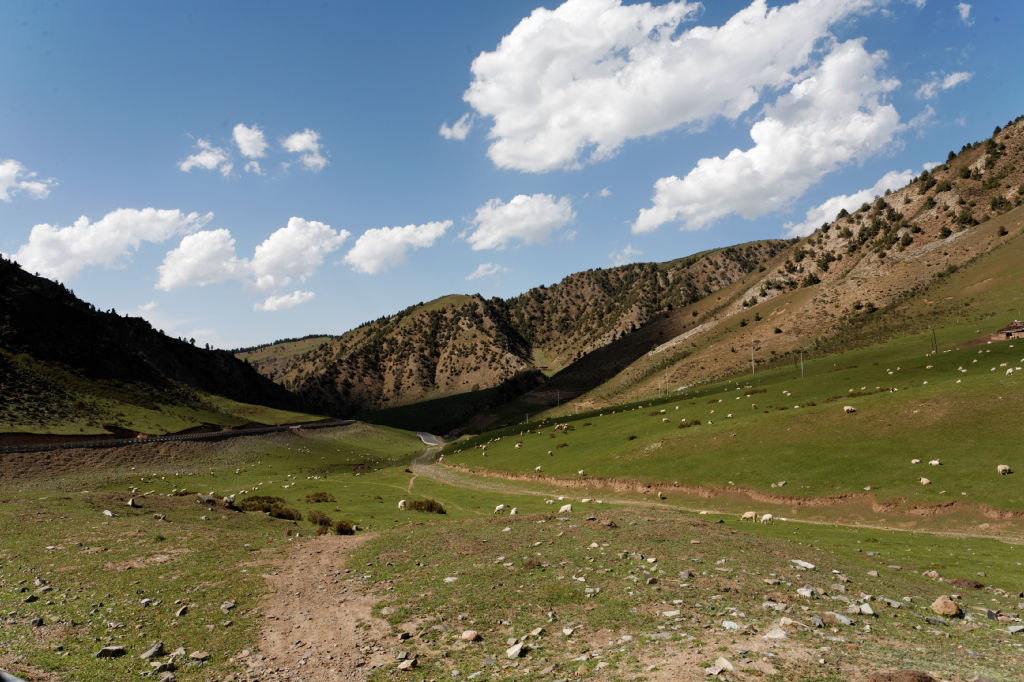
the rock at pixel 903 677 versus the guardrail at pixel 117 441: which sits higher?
the guardrail at pixel 117 441

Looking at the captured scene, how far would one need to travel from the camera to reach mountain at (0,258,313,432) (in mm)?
77125

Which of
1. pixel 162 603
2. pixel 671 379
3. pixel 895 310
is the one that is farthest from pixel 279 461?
pixel 895 310

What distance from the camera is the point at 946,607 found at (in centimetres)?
1372

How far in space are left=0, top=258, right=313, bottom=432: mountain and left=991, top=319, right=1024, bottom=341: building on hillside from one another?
125 m

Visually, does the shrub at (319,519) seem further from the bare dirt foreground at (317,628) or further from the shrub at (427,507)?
the bare dirt foreground at (317,628)

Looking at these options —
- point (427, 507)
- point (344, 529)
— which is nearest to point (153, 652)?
point (344, 529)

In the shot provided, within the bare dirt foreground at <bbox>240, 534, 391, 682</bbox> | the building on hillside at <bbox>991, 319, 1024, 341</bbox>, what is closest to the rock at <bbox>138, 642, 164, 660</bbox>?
the bare dirt foreground at <bbox>240, 534, 391, 682</bbox>

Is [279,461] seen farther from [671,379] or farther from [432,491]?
[671,379]

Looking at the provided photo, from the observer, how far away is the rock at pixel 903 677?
8238 millimetres

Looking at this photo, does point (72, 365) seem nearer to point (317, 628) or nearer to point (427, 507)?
point (427, 507)

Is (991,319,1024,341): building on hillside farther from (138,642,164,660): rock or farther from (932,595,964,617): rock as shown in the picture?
(138,642,164,660): rock

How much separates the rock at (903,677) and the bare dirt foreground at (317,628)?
995 cm

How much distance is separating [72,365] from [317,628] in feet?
390

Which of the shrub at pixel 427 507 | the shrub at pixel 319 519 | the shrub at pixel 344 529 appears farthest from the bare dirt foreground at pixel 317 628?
the shrub at pixel 427 507
